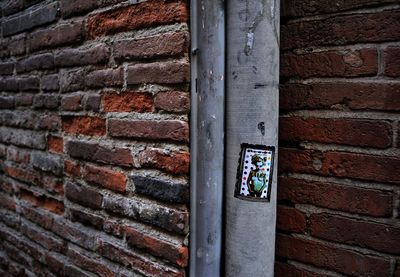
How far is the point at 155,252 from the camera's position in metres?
1.07

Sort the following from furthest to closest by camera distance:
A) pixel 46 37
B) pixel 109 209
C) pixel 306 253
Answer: pixel 46 37 < pixel 109 209 < pixel 306 253

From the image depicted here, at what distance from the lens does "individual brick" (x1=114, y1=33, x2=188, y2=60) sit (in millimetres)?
980

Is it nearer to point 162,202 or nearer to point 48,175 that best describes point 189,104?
point 162,202

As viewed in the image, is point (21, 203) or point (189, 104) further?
point (21, 203)

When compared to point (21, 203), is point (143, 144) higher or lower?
higher

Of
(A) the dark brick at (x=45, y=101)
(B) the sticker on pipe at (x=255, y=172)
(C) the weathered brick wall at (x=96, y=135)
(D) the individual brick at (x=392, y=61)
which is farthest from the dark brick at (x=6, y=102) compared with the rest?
(D) the individual brick at (x=392, y=61)

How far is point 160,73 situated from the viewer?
103 cm

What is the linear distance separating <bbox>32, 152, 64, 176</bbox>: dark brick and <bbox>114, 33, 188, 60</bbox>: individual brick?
22.7 inches

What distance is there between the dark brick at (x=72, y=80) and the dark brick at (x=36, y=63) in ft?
0.36

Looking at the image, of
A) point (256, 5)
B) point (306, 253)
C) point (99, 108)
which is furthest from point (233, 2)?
point (306, 253)

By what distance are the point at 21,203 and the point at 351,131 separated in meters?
1.57

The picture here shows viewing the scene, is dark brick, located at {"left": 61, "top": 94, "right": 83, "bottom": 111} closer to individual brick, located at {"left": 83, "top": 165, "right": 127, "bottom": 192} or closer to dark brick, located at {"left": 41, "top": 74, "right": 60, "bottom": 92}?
dark brick, located at {"left": 41, "top": 74, "right": 60, "bottom": 92}

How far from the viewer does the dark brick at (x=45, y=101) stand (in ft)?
4.72

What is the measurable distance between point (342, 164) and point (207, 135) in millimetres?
384
